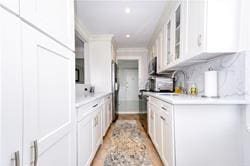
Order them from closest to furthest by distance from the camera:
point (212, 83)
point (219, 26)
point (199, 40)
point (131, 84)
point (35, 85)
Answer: point (35, 85), point (219, 26), point (199, 40), point (212, 83), point (131, 84)

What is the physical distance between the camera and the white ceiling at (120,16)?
8.93 ft

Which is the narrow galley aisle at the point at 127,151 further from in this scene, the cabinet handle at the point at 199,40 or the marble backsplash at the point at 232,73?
the cabinet handle at the point at 199,40

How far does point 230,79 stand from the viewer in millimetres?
1772

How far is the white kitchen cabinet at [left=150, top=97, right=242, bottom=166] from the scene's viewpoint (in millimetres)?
1627

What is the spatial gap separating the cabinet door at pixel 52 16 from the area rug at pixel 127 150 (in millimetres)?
1755

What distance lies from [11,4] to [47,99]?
0.51m

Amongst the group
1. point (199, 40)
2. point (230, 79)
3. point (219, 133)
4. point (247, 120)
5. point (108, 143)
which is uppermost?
point (199, 40)

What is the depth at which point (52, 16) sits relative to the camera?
1067mm

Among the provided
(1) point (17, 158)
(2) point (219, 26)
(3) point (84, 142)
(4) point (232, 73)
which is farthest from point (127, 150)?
(1) point (17, 158)

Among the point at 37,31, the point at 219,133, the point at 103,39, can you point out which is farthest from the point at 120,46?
the point at 37,31

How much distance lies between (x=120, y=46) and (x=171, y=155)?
4.55 metres

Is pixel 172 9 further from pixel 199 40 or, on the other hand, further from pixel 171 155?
pixel 171 155

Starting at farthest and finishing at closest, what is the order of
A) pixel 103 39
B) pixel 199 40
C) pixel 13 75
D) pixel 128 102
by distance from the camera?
pixel 128 102, pixel 103 39, pixel 199 40, pixel 13 75

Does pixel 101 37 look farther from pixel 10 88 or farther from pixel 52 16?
pixel 10 88
